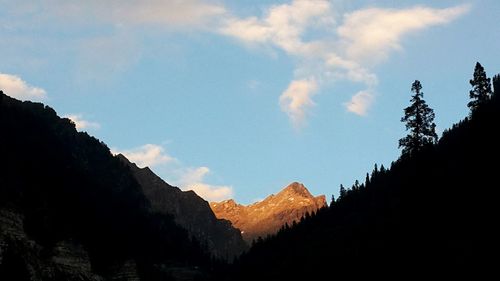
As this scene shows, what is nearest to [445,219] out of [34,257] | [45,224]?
[34,257]

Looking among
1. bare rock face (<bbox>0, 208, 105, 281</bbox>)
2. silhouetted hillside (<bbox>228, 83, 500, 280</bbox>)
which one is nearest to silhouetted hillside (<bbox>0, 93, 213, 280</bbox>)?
bare rock face (<bbox>0, 208, 105, 281</bbox>)

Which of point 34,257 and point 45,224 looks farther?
point 45,224

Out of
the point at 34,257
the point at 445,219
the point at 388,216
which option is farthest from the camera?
the point at 388,216

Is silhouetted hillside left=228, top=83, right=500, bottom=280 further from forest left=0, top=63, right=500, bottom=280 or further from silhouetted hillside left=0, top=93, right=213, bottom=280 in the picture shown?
silhouetted hillside left=0, top=93, right=213, bottom=280

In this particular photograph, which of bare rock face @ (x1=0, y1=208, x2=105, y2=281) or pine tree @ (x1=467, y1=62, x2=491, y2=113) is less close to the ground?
pine tree @ (x1=467, y1=62, x2=491, y2=113)

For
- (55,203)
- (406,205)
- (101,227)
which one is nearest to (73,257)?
(55,203)

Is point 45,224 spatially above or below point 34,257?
above

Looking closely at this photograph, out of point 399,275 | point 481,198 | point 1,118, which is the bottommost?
point 399,275

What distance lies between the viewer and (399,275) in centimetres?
10900

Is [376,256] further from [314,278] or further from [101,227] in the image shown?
[101,227]

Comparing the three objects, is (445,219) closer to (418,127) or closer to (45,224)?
(418,127)

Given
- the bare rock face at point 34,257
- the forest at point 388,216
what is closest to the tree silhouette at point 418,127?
the forest at point 388,216

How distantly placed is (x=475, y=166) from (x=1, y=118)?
11778cm

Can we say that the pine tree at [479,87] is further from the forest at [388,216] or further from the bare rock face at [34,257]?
the bare rock face at [34,257]
